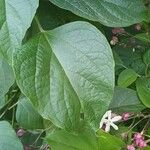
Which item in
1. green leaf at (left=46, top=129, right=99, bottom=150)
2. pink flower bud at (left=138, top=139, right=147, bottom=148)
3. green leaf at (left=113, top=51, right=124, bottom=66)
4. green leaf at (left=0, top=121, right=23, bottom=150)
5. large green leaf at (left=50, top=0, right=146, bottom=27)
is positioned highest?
large green leaf at (left=50, top=0, right=146, bottom=27)

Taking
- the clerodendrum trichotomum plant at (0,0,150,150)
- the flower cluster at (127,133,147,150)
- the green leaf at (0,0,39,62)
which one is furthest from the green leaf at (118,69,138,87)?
the green leaf at (0,0,39,62)

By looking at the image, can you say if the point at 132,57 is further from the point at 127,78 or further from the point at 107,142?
the point at 107,142

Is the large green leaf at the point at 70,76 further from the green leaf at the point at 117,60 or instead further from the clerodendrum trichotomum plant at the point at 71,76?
the green leaf at the point at 117,60

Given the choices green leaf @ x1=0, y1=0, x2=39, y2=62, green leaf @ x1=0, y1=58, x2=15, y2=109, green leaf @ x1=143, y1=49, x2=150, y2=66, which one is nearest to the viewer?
green leaf @ x1=0, y1=0, x2=39, y2=62

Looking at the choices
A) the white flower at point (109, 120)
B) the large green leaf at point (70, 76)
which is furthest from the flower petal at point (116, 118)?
the large green leaf at point (70, 76)

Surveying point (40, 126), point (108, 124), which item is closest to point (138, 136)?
point (108, 124)

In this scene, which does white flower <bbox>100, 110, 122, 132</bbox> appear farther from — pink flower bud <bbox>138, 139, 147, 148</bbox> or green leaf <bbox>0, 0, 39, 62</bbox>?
green leaf <bbox>0, 0, 39, 62</bbox>

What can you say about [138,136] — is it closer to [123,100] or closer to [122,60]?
[123,100]

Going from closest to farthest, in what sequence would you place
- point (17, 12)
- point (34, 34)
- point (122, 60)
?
point (17, 12) → point (34, 34) → point (122, 60)
